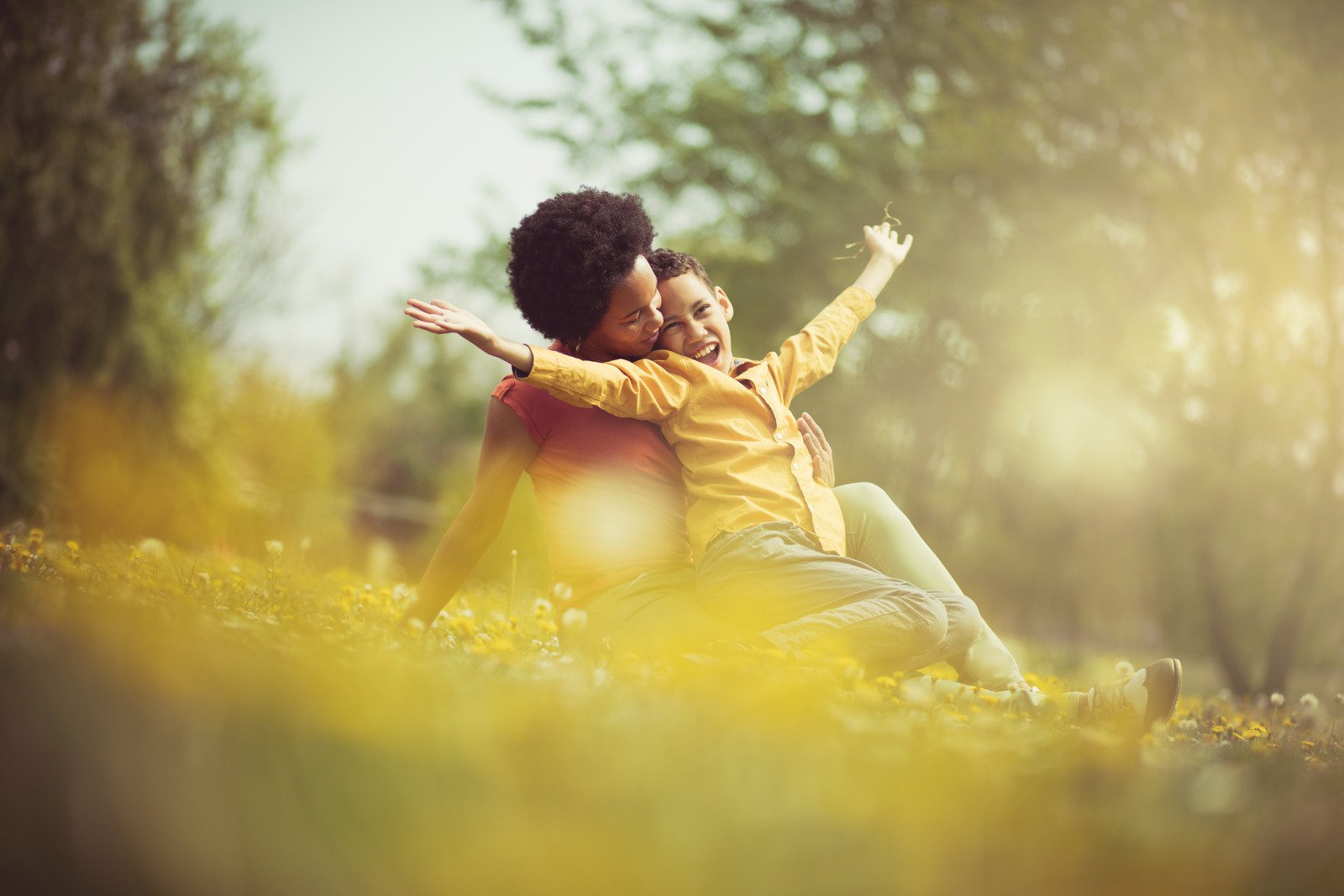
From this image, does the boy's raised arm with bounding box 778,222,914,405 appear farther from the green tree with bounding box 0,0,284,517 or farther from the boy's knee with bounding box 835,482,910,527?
the green tree with bounding box 0,0,284,517

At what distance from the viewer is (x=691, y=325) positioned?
343cm

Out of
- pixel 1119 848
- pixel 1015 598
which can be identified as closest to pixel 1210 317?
pixel 1015 598

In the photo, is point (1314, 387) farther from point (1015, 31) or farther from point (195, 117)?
point (195, 117)

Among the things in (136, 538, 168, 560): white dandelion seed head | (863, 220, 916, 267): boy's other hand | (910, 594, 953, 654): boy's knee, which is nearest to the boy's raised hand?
(863, 220, 916, 267): boy's other hand

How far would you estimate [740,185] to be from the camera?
12.0 m

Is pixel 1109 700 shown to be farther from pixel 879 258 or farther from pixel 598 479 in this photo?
pixel 879 258

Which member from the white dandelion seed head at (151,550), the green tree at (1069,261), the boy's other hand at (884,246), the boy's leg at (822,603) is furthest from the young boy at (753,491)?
the green tree at (1069,261)

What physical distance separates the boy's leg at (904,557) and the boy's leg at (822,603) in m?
0.16

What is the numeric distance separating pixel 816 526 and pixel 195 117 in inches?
543

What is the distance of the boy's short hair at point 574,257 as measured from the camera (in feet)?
→ 10.8

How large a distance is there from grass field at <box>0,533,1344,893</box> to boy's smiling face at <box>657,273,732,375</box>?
1.75m

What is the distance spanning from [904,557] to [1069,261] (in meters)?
7.85

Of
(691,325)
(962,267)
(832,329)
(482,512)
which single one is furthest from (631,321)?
(962,267)

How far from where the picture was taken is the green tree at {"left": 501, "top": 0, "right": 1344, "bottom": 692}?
9055mm
